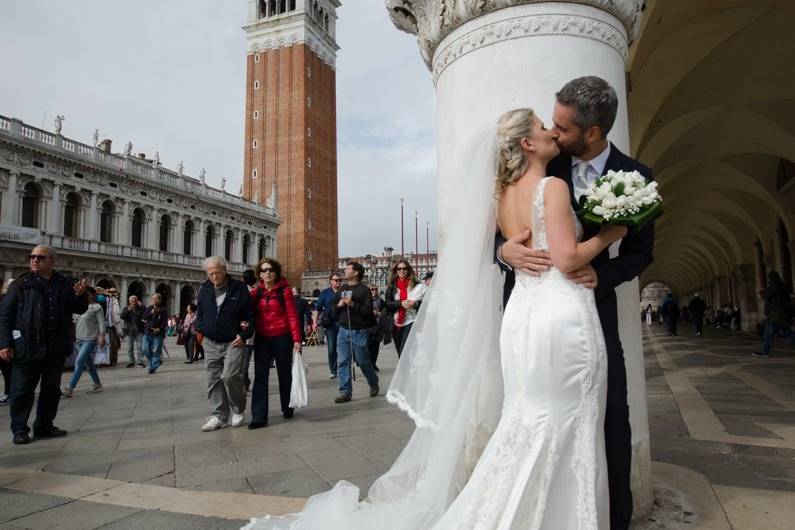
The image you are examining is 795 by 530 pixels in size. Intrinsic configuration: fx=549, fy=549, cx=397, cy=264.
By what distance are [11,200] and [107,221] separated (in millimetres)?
6852

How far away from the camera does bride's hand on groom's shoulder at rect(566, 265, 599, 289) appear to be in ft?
6.23

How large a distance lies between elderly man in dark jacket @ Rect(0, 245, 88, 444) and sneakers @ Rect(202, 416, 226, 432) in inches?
52.3

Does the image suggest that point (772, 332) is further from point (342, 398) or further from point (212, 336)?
point (212, 336)

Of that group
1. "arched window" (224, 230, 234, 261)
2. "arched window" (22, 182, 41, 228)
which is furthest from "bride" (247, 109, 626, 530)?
"arched window" (224, 230, 234, 261)

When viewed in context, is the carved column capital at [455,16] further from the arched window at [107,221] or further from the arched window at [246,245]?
the arched window at [246,245]

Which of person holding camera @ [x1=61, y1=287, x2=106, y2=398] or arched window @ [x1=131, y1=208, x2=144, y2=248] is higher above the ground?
arched window @ [x1=131, y1=208, x2=144, y2=248]

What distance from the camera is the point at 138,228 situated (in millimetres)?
38500

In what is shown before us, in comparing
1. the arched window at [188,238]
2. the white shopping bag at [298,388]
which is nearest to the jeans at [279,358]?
the white shopping bag at [298,388]

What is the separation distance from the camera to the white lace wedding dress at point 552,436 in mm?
1818

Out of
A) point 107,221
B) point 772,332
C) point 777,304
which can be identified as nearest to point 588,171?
point 777,304

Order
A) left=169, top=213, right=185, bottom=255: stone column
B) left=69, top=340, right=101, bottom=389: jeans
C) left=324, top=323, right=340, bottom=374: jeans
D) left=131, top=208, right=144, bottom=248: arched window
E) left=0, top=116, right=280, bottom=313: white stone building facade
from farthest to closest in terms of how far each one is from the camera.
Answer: left=169, top=213, right=185, bottom=255: stone column
left=131, top=208, right=144, bottom=248: arched window
left=0, top=116, right=280, bottom=313: white stone building facade
left=324, top=323, right=340, bottom=374: jeans
left=69, top=340, right=101, bottom=389: jeans

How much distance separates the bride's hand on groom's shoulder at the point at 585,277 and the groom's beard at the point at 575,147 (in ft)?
1.50

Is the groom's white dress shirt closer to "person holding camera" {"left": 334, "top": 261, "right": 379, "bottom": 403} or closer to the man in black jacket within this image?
the man in black jacket

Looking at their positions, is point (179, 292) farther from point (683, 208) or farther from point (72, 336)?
point (72, 336)
